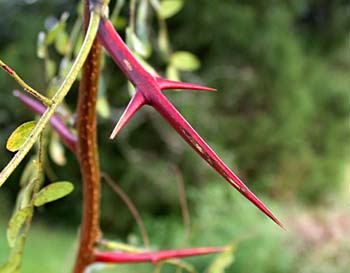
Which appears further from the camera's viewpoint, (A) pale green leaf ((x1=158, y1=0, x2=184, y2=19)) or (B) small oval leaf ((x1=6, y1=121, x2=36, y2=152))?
(A) pale green leaf ((x1=158, y1=0, x2=184, y2=19))

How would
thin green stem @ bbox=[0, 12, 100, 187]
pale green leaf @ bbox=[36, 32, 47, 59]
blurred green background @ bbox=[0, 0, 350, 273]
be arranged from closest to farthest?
thin green stem @ bbox=[0, 12, 100, 187], pale green leaf @ bbox=[36, 32, 47, 59], blurred green background @ bbox=[0, 0, 350, 273]

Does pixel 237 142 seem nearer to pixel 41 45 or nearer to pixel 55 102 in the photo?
pixel 41 45

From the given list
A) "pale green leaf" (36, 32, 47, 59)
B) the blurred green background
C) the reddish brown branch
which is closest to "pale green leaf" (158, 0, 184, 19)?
"pale green leaf" (36, 32, 47, 59)

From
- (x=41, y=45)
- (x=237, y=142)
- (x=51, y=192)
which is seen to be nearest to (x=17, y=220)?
(x=51, y=192)

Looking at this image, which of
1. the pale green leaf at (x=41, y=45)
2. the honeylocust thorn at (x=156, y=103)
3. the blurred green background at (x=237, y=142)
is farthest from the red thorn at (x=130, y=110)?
the blurred green background at (x=237, y=142)

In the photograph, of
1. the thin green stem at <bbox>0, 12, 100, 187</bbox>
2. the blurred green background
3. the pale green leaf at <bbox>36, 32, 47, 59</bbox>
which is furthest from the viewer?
the blurred green background

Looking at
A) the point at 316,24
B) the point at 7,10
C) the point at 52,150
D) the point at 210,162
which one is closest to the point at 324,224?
the point at 316,24

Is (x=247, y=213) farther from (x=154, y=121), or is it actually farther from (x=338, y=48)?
(x=338, y=48)

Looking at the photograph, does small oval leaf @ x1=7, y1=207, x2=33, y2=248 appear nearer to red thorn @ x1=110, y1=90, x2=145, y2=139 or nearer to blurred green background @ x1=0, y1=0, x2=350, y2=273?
red thorn @ x1=110, y1=90, x2=145, y2=139
